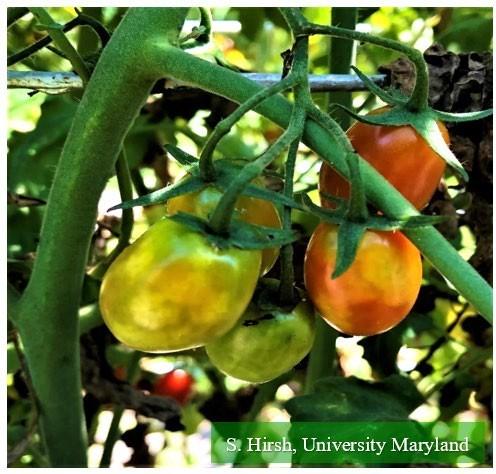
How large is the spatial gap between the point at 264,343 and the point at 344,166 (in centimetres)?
14

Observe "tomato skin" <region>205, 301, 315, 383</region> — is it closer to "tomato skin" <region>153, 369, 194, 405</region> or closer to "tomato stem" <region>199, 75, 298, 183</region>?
"tomato stem" <region>199, 75, 298, 183</region>

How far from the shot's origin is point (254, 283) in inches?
21.8

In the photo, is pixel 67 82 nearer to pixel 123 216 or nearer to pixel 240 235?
pixel 123 216

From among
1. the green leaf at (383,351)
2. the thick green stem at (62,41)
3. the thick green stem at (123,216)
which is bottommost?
the green leaf at (383,351)

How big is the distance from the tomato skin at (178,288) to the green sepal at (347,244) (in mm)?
59

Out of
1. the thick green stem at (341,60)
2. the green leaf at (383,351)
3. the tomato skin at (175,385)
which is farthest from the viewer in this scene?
the tomato skin at (175,385)

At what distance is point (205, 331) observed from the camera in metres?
0.54

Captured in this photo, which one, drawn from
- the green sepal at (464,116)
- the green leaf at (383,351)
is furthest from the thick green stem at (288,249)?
the green leaf at (383,351)

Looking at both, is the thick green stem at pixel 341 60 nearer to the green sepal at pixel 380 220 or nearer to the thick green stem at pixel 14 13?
the thick green stem at pixel 14 13

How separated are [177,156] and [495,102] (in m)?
0.42

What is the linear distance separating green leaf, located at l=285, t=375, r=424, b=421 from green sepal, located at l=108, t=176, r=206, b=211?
0.36 meters

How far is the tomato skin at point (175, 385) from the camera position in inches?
57.9

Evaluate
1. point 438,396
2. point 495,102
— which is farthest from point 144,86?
point 438,396

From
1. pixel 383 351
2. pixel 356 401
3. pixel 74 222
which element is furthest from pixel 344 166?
pixel 383 351
